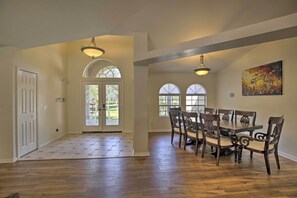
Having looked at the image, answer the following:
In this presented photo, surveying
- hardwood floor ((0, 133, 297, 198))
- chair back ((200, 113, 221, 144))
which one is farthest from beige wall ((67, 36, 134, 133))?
chair back ((200, 113, 221, 144))

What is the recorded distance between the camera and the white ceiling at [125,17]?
282 centimetres

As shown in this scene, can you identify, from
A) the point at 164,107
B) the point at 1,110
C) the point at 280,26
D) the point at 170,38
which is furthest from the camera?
the point at 164,107

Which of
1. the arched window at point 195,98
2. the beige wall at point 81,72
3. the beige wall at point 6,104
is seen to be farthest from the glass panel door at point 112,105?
the beige wall at point 6,104

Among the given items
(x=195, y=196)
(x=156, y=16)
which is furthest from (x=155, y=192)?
(x=156, y=16)

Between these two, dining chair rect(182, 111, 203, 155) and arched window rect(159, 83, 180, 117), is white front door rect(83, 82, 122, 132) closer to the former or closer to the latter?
arched window rect(159, 83, 180, 117)

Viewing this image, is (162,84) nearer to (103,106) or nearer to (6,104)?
(103,106)

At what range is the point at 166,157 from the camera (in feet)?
13.5

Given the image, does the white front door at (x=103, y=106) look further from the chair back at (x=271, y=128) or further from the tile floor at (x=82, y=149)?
the chair back at (x=271, y=128)

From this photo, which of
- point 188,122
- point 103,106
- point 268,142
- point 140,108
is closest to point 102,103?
point 103,106

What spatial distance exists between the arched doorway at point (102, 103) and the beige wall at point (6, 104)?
→ 10.8ft

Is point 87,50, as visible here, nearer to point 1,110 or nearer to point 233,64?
point 1,110

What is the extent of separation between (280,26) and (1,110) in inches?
204

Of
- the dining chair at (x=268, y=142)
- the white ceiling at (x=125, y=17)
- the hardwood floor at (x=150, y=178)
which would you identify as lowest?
the hardwood floor at (x=150, y=178)

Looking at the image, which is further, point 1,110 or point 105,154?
point 105,154
